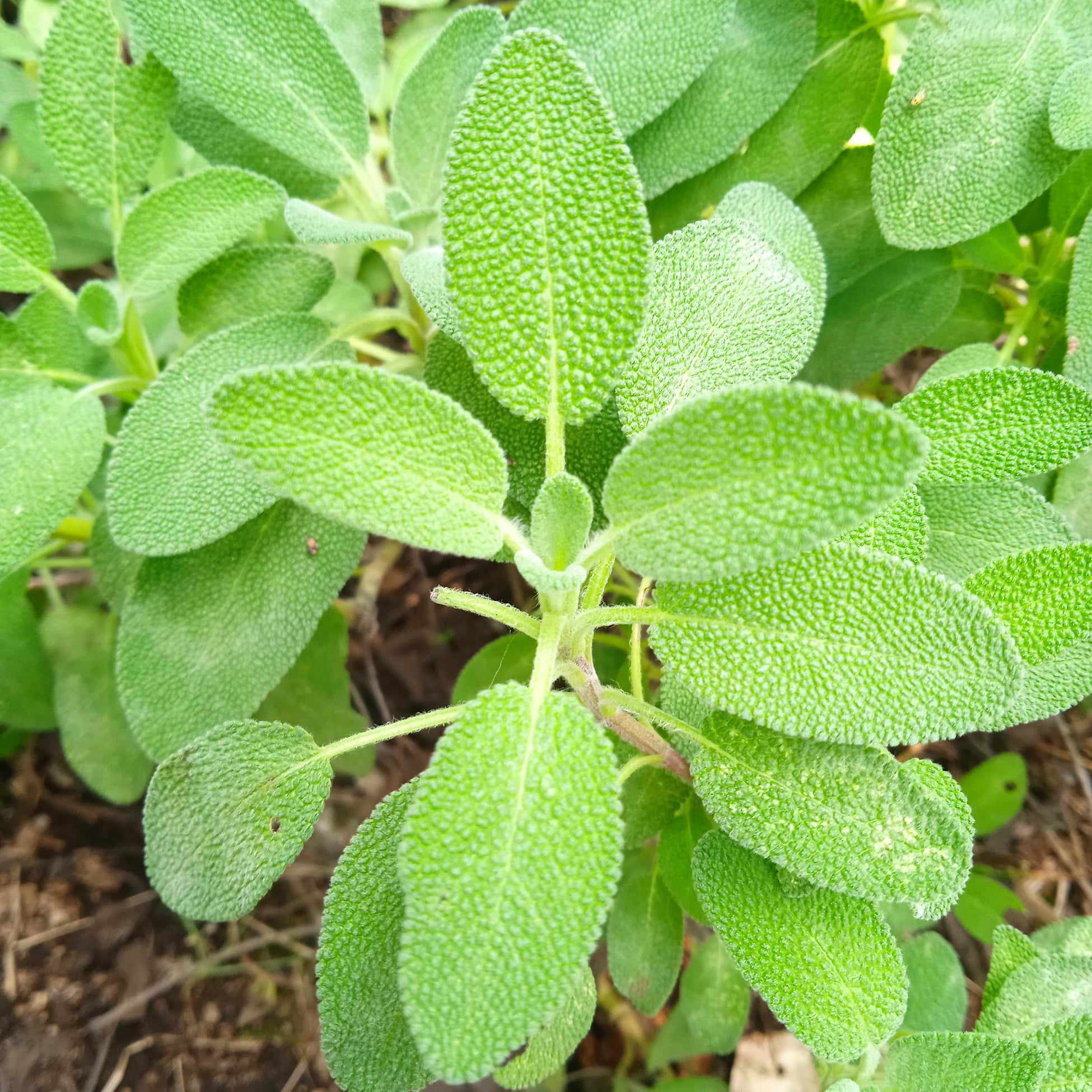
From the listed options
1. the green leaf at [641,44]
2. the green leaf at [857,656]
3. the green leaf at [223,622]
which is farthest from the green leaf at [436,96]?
the green leaf at [857,656]

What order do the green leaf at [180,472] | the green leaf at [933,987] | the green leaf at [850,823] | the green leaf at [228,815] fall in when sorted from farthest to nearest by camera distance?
the green leaf at [933,987]
the green leaf at [180,472]
the green leaf at [228,815]
the green leaf at [850,823]

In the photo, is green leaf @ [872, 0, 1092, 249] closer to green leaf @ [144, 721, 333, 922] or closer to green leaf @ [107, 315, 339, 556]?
green leaf @ [107, 315, 339, 556]

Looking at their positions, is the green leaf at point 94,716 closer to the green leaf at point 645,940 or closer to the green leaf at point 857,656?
the green leaf at point 645,940

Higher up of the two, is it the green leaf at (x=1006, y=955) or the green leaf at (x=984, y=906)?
the green leaf at (x=1006, y=955)

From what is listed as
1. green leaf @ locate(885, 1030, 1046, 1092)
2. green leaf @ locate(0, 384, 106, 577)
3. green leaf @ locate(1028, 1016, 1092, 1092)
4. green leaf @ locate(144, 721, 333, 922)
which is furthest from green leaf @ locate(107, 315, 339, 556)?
green leaf @ locate(1028, 1016, 1092, 1092)

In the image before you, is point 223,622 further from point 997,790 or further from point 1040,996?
point 997,790

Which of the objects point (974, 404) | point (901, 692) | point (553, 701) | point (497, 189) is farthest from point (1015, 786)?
point (497, 189)
